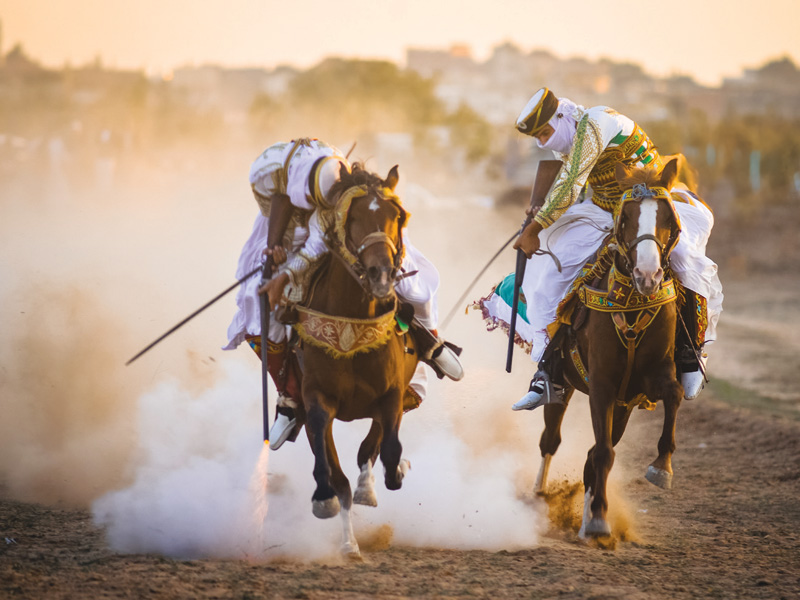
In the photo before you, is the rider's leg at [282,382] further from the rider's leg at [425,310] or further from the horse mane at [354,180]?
the horse mane at [354,180]

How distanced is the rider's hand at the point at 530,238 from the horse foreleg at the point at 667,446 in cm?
151

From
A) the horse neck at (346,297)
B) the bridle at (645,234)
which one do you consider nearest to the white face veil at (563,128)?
the bridle at (645,234)

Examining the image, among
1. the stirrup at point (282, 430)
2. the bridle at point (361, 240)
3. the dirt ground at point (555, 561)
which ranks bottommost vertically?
the dirt ground at point (555, 561)

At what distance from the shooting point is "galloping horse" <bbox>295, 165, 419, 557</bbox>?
20.4 feet

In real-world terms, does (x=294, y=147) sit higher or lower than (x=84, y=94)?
lower

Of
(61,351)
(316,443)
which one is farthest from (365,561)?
(61,351)

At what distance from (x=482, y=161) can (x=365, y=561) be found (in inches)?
1593

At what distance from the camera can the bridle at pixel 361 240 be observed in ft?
19.8

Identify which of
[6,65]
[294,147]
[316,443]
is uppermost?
[6,65]

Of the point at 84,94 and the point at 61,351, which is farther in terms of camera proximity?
the point at 84,94

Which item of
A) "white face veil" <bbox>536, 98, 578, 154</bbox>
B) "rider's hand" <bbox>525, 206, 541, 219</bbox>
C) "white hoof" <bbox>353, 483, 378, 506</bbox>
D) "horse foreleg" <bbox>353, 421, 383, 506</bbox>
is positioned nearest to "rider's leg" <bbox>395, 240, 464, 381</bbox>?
"horse foreleg" <bbox>353, 421, 383, 506</bbox>

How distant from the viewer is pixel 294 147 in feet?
22.5

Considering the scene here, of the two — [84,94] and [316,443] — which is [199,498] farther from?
[84,94]

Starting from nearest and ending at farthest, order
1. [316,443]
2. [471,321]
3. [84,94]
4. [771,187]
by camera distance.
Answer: [316,443] < [471,321] < [771,187] < [84,94]
